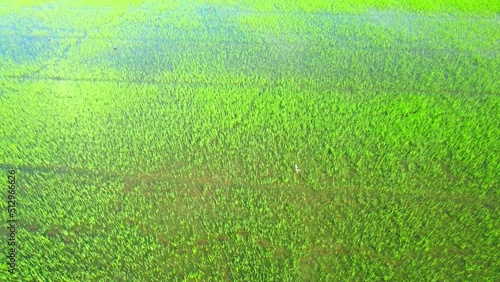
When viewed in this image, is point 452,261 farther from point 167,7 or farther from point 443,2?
point 167,7

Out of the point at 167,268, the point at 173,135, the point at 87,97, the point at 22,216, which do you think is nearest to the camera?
the point at 167,268

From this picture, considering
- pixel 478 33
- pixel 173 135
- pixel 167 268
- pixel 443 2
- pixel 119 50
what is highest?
pixel 443 2

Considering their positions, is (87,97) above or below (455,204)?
above

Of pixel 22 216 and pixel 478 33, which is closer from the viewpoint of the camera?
pixel 22 216

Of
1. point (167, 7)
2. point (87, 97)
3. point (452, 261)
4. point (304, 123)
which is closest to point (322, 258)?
point (452, 261)

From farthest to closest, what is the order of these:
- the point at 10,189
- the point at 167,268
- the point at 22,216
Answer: the point at 10,189, the point at 22,216, the point at 167,268

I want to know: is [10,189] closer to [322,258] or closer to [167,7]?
[322,258]
